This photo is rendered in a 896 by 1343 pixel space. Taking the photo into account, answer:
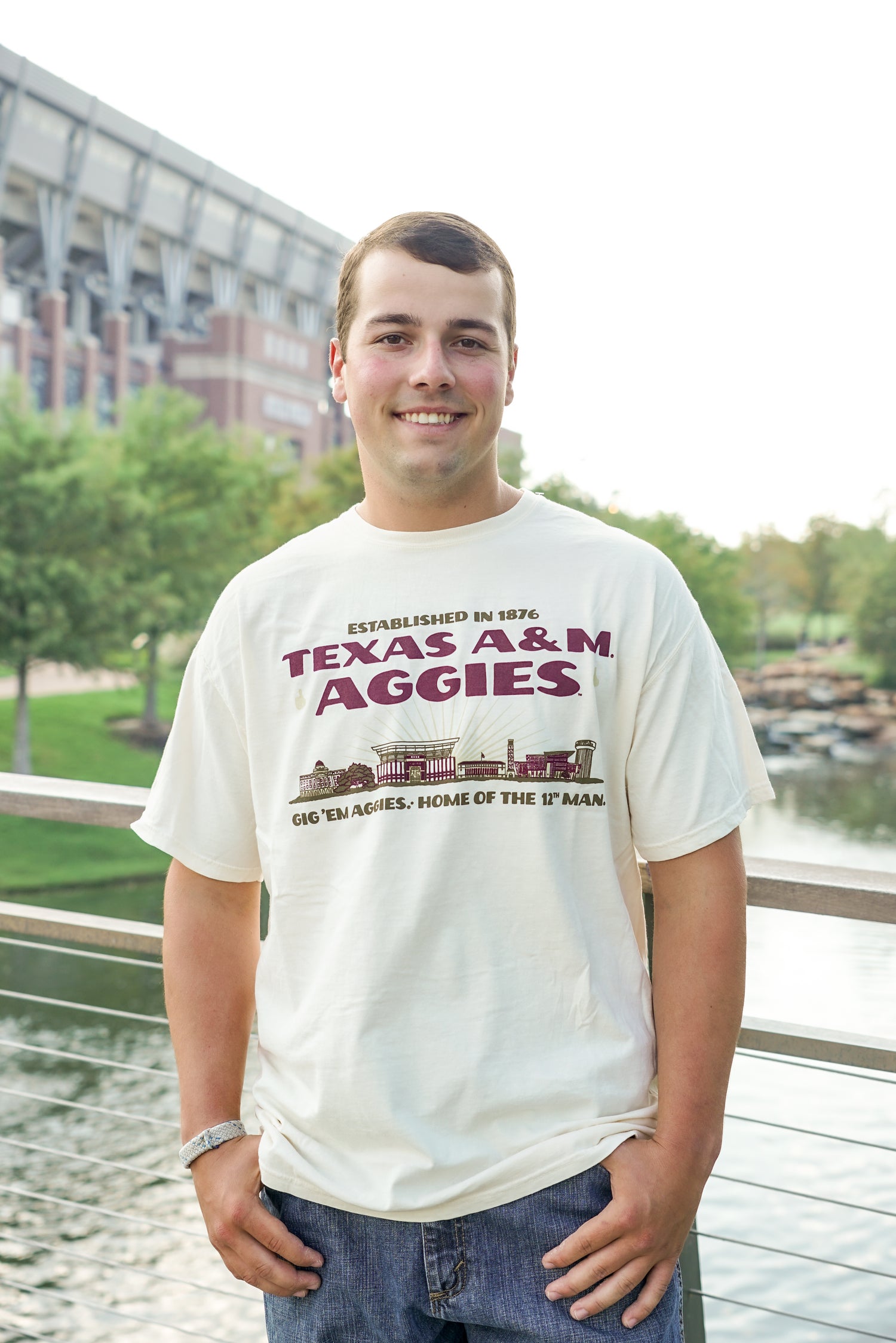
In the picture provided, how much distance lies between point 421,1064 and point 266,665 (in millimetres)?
537

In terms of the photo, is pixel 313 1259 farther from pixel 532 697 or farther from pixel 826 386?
pixel 826 386

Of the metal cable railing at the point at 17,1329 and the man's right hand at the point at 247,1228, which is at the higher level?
the man's right hand at the point at 247,1228

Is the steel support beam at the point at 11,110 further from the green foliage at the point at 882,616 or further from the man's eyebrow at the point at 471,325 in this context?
the man's eyebrow at the point at 471,325

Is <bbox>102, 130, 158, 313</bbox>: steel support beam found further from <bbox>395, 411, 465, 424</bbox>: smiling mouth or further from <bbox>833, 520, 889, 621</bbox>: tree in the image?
<bbox>395, 411, 465, 424</bbox>: smiling mouth

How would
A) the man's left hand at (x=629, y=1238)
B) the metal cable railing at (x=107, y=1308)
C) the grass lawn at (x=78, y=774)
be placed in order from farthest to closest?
the grass lawn at (x=78, y=774), the metal cable railing at (x=107, y=1308), the man's left hand at (x=629, y=1238)

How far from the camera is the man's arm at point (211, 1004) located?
1651mm

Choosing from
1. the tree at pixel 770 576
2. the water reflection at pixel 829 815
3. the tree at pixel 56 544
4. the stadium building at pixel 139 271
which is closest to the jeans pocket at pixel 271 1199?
the water reflection at pixel 829 815

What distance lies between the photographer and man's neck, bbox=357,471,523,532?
1.67 metres

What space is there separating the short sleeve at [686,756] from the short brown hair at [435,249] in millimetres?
521

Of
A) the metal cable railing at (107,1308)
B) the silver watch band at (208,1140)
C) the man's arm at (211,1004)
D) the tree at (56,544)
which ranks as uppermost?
the tree at (56,544)

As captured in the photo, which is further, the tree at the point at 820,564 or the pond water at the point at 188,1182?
the tree at the point at 820,564

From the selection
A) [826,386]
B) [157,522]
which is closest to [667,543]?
[157,522]

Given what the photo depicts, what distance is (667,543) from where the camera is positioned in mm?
36156

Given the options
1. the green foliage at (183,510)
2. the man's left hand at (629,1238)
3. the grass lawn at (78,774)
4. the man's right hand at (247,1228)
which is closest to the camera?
the man's left hand at (629,1238)
